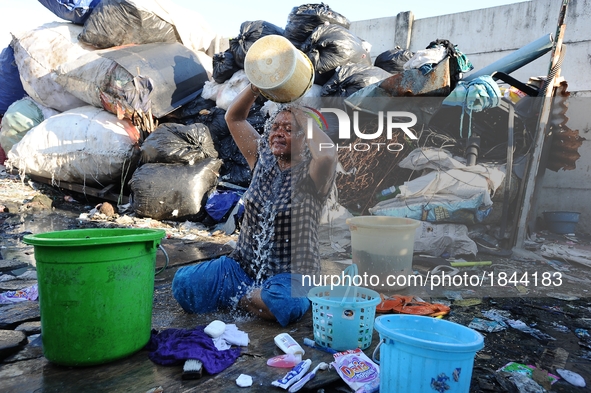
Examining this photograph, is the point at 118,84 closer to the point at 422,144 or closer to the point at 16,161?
the point at 16,161

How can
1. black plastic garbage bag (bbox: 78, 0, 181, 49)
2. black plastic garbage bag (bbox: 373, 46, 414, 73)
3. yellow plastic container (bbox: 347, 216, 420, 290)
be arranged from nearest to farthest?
yellow plastic container (bbox: 347, 216, 420, 290) → black plastic garbage bag (bbox: 373, 46, 414, 73) → black plastic garbage bag (bbox: 78, 0, 181, 49)

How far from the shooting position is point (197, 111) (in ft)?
17.7

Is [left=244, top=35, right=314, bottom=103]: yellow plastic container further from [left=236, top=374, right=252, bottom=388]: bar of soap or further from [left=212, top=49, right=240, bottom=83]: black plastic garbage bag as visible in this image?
[left=212, top=49, right=240, bottom=83]: black plastic garbage bag

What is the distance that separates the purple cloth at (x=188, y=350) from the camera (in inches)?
62.8

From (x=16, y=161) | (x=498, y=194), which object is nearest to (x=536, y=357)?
(x=498, y=194)

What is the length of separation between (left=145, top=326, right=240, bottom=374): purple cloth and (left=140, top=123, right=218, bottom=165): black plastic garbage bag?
9.90 feet

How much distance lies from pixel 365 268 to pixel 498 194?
1713mm

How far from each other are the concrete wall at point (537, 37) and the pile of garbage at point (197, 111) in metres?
A: 1.32

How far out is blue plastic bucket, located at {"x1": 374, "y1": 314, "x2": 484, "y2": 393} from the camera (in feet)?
4.05

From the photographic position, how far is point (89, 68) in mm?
5035

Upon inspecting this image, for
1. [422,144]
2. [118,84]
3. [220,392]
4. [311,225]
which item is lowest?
[220,392]

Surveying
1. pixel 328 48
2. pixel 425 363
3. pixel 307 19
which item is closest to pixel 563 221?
pixel 328 48

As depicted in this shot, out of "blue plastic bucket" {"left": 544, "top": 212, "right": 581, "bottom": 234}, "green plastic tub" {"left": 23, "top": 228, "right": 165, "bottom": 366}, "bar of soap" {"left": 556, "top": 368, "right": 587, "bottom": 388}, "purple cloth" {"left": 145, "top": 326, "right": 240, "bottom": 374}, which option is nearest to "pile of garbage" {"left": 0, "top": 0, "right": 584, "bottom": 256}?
"blue plastic bucket" {"left": 544, "top": 212, "right": 581, "bottom": 234}

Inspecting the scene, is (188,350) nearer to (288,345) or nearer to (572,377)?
(288,345)
